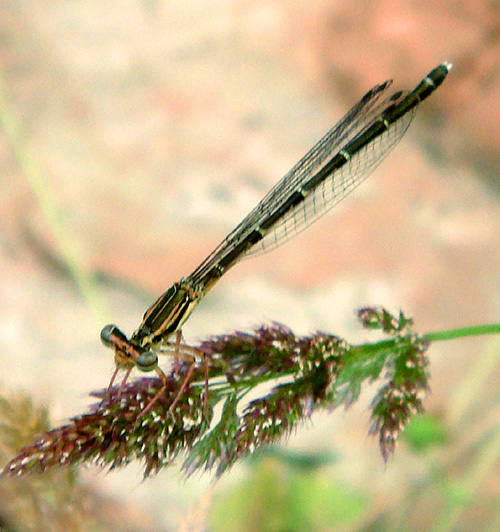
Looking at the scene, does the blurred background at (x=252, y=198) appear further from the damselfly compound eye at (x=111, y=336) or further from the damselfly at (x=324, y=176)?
the damselfly compound eye at (x=111, y=336)

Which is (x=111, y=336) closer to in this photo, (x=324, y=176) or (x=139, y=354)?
(x=139, y=354)

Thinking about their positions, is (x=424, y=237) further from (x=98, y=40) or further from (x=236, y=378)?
(x=98, y=40)

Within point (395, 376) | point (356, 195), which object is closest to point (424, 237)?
point (356, 195)

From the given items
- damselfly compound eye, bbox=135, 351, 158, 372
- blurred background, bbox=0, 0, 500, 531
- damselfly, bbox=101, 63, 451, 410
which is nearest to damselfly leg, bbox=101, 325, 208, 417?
damselfly compound eye, bbox=135, 351, 158, 372

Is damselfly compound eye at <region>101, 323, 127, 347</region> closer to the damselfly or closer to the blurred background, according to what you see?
the damselfly

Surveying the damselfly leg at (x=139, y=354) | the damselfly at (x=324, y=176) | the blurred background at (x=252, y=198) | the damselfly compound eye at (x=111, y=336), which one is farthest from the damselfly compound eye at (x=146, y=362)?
the blurred background at (x=252, y=198)
